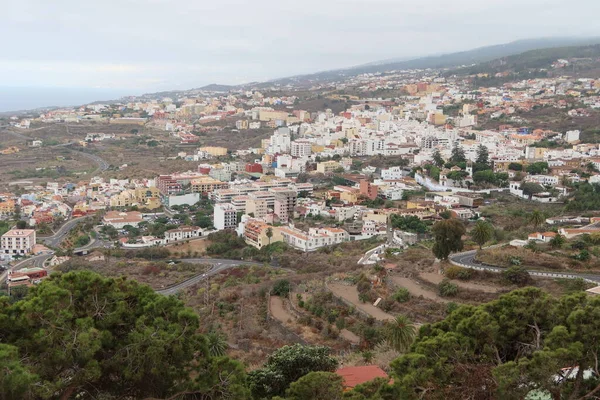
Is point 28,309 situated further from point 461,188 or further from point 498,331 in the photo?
point 461,188

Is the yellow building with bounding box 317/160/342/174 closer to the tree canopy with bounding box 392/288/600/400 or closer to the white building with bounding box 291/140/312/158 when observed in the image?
the white building with bounding box 291/140/312/158

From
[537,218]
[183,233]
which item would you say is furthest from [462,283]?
[183,233]

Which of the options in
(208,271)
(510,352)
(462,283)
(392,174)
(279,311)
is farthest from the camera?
(392,174)

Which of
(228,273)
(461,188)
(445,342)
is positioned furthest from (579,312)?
(461,188)

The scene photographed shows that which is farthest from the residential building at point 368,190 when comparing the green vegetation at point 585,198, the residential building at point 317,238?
the green vegetation at point 585,198

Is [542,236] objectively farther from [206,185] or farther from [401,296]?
[206,185]
